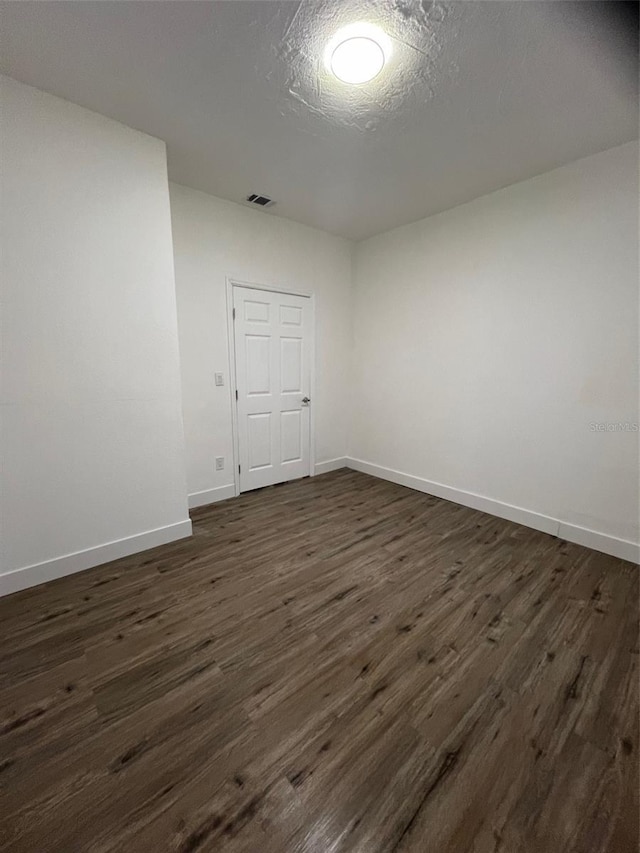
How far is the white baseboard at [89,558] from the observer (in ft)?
6.57

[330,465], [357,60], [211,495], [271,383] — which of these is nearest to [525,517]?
[330,465]

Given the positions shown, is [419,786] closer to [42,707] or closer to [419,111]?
[42,707]

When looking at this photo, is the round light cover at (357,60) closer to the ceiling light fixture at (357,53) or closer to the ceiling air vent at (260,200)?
the ceiling light fixture at (357,53)

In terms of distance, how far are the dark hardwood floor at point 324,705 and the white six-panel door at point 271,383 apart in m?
1.35

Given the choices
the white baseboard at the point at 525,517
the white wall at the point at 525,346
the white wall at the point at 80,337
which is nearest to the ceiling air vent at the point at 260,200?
the white wall at the point at 80,337

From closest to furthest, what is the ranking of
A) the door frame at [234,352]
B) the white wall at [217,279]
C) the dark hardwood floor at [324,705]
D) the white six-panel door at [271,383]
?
the dark hardwood floor at [324,705] < the white wall at [217,279] < the door frame at [234,352] < the white six-panel door at [271,383]

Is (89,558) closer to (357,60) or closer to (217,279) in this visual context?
(217,279)

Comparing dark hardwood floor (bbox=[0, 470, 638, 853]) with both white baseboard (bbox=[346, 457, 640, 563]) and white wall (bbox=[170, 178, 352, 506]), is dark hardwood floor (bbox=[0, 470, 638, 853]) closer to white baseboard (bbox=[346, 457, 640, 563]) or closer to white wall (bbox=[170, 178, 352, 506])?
white baseboard (bbox=[346, 457, 640, 563])

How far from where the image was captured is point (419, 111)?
1914 mm

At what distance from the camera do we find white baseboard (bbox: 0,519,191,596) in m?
2.00

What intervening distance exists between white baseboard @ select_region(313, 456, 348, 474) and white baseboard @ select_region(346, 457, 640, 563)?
19.2 inches

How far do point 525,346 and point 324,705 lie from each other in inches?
110

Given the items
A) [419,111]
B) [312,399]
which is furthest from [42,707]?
[419,111]

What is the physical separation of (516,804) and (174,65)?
10.7 ft
